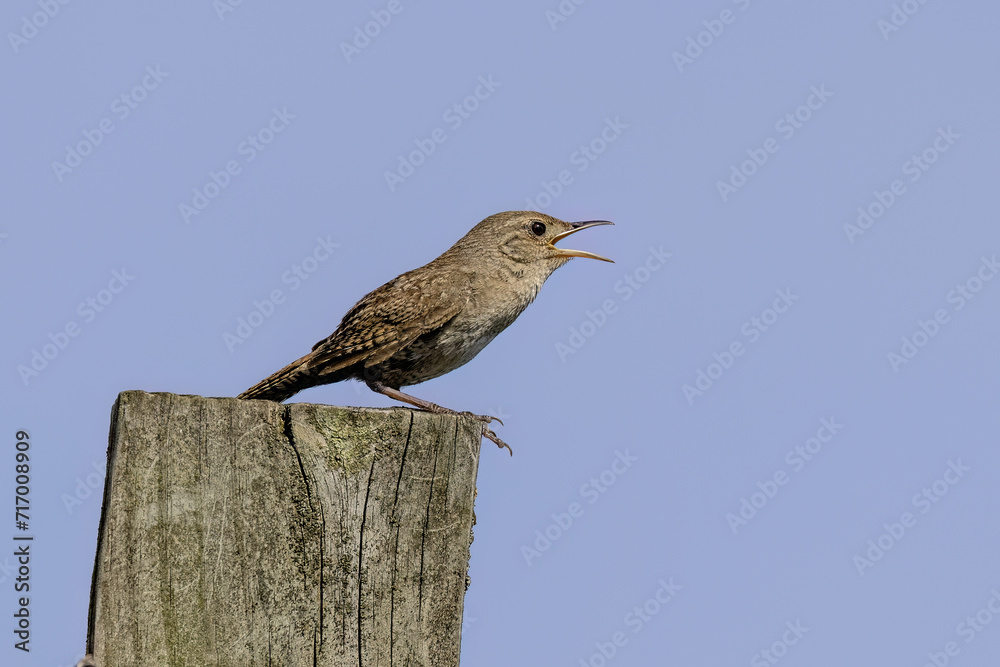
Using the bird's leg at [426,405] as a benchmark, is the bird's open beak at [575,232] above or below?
above

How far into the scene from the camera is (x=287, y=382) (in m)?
6.31

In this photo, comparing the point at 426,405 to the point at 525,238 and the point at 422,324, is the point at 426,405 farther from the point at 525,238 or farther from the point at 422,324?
the point at 525,238

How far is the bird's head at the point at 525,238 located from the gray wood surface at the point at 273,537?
3954 mm

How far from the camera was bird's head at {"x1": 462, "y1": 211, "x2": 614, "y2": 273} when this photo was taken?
726 cm

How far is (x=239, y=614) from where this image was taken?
121 inches

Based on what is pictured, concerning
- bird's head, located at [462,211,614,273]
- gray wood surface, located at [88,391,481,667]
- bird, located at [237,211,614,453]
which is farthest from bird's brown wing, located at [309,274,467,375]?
gray wood surface, located at [88,391,481,667]

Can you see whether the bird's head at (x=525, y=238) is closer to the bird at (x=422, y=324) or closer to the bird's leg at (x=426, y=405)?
the bird at (x=422, y=324)

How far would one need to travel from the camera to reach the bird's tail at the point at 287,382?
20.0 ft

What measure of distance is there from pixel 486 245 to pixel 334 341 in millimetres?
1326

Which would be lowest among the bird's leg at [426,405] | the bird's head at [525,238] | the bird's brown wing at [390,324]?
the bird's leg at [426,405]

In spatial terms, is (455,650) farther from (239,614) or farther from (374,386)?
(374,386)

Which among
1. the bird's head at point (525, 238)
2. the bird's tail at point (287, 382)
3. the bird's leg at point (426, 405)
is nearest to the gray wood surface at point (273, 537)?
the bird's leg at point (426, 405)

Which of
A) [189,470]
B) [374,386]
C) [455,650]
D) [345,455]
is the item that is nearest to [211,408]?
[189,470]

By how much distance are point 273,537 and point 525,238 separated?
4530 millimetres
